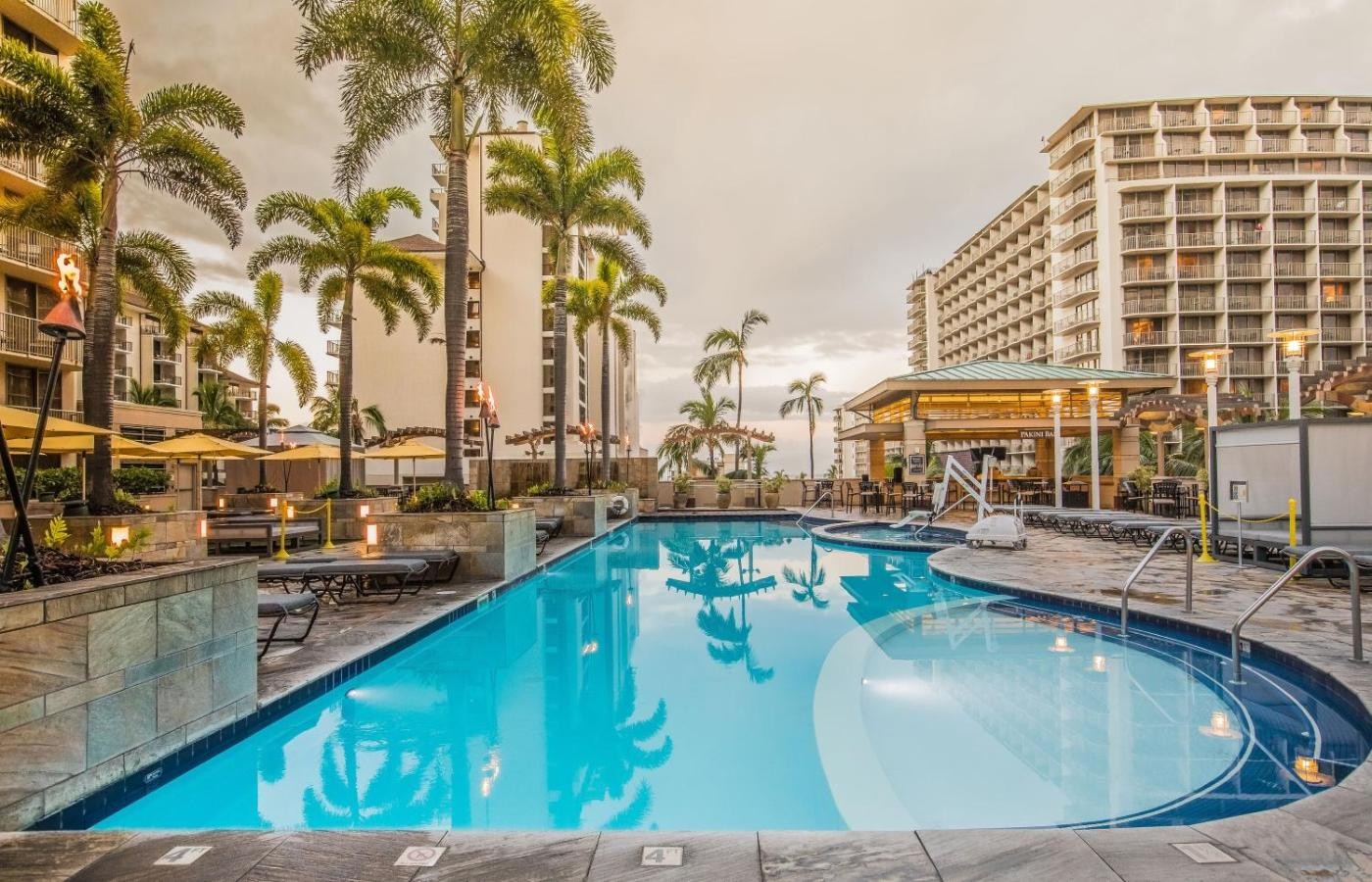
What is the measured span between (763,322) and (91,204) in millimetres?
27121

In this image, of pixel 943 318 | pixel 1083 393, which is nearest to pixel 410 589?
pixel 1083 393

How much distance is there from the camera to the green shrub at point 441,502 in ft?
33.2

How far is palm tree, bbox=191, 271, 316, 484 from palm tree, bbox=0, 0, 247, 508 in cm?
1175

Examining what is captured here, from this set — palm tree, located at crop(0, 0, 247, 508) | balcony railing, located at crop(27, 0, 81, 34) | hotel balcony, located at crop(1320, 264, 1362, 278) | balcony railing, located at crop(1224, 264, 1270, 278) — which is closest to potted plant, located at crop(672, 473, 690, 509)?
palm tree, located at crop(0, 0, 247, 508)

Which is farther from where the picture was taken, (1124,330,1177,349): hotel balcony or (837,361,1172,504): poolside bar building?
(1124,330,1177,349): hotel balcony

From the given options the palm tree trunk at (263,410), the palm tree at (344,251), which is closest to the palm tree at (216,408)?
the palm tree trunk at (263,410)

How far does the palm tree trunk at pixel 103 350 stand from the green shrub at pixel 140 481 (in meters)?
5.78

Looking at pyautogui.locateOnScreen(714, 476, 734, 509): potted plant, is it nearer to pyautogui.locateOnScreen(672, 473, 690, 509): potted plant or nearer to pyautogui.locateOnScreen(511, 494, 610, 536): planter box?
pyautogui.locateOnScreen(672, 473, 690, 509): potted plant

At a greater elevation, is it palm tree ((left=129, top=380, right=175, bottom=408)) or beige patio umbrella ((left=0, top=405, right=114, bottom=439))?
palm tree ((left=129, top=380, right=175, bottom=408))

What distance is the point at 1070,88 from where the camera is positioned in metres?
48.2

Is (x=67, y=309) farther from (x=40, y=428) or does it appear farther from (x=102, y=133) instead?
(x=102, y=133)

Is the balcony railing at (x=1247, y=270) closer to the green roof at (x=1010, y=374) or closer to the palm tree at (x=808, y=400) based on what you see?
the palm tree at (x=808, y=400)

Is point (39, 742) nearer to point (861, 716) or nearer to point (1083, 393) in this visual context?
point (861, 716)

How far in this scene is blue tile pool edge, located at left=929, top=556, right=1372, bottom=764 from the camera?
14.7 ft
